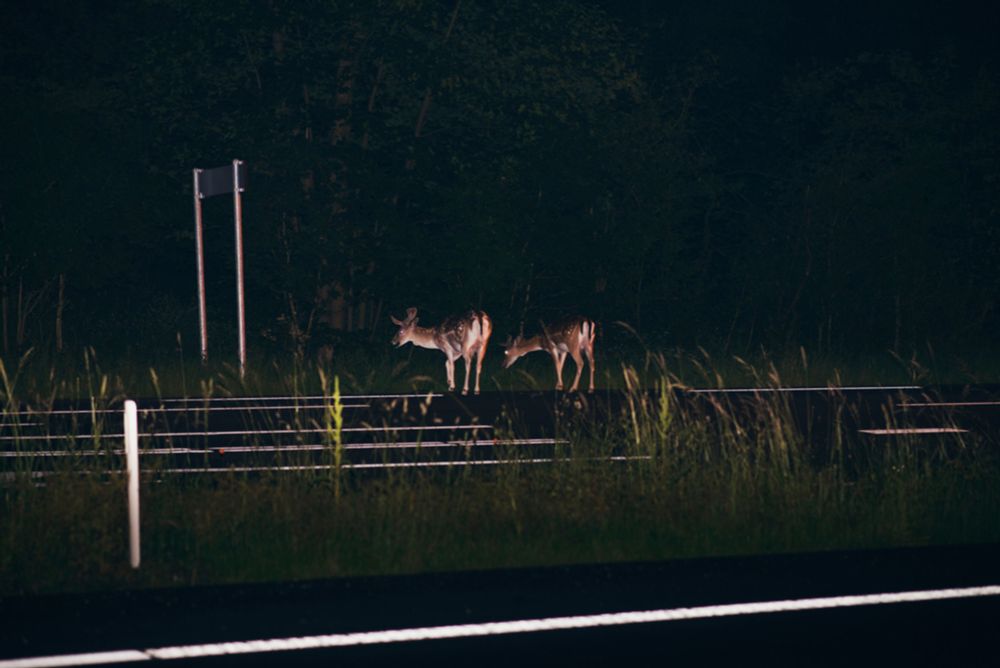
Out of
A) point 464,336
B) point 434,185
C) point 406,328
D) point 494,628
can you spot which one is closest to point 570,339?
point 464,336

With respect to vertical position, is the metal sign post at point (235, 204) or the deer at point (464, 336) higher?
the metal sign post at point (235, 204)

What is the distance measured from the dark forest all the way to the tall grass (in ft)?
54.2

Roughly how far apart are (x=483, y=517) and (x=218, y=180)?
16.5 metres

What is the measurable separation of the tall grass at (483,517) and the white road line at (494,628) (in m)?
1.84

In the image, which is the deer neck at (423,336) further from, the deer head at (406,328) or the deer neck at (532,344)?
the deer neck at (532,344)

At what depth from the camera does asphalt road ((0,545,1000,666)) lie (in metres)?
7.88

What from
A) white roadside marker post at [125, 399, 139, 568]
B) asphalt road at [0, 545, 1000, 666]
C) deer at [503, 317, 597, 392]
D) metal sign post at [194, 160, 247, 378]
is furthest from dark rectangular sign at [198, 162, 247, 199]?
asphalt road at [0, 545, 1000, 666]

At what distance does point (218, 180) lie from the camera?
1064 inches

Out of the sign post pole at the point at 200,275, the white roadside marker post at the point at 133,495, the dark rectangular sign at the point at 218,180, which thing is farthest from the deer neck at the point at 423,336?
the white roadside marker post at the point at 133,495

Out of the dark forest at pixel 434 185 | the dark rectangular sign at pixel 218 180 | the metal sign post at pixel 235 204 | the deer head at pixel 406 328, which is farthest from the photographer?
the dark forest at pixel 434 185

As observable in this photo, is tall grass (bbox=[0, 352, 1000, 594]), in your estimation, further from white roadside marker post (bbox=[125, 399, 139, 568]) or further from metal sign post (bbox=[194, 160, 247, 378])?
metal sign post (bbox=[194, 160, 247, 378])

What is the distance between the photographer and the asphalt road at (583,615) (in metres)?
7.88

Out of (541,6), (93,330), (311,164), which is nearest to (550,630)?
(311,164)

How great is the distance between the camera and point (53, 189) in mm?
33719
